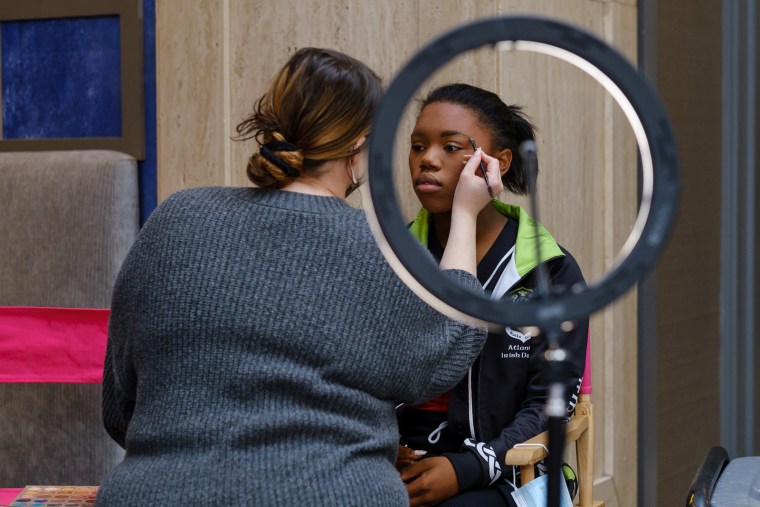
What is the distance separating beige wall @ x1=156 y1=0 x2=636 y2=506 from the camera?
2342 mm

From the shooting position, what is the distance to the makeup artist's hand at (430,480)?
5.24 ft

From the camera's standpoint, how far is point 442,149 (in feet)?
5.63

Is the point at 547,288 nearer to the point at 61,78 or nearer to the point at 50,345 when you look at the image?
the point at 50,345

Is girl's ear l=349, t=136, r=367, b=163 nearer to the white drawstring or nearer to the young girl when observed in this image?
the young girl

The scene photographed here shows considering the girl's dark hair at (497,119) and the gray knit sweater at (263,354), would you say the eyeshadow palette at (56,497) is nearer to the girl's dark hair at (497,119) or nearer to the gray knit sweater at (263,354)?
the gray knit sweater at (263,354)

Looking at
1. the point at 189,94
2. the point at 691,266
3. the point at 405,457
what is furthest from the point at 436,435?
the point at 691,266

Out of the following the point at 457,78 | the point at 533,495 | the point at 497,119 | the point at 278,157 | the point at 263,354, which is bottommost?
the point at 533,495

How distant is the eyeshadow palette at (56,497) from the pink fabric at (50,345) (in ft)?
2.17

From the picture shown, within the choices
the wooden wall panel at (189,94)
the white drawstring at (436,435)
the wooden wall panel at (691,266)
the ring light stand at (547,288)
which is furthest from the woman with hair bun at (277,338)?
the wooden wall panel at (691,266)

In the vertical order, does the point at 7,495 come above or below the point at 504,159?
below

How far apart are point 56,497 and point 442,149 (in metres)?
0.88

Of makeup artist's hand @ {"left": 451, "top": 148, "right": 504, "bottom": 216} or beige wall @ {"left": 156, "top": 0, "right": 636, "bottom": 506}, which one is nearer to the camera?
makeup artist's hand @ {"left": 451, "top": 148, "right": 504, "bottom": 216}

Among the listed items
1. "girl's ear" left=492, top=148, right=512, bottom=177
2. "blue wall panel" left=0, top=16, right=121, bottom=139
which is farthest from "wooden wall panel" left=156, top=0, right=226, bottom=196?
"girl's ear" left=492, top=148, right=512, bottom=177

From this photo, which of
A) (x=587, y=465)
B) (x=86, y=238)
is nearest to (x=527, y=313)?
(x=587, y=465)
